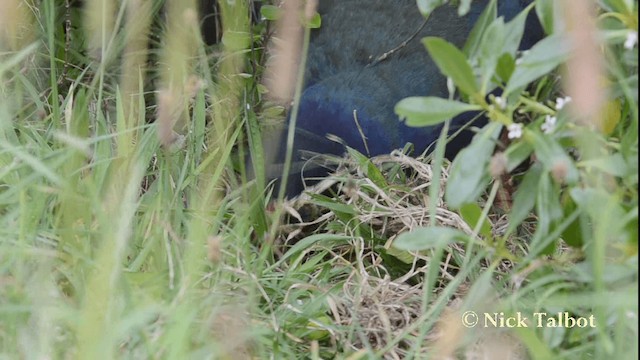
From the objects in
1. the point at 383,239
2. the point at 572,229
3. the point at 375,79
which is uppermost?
the point at 572,229

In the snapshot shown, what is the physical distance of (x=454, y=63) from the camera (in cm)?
109

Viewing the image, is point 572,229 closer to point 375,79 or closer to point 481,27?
point 481,27

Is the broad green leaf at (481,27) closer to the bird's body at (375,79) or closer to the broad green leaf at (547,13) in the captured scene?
the broad green leaf at (547,13)

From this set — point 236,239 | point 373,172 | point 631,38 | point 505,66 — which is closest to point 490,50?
point 505,66

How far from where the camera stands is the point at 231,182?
1.90m

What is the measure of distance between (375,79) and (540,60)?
1.03m

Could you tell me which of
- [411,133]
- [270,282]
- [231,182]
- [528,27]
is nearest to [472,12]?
[528,27]

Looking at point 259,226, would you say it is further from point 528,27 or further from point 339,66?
point 528,27

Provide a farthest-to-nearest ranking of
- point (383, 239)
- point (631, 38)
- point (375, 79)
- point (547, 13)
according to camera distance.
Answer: point (375, 79) → point (383, 239) → point (547, 13) → point (631, 38)

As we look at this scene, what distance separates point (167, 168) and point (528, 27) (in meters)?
0.73

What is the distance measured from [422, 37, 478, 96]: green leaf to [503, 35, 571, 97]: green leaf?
0.13 ft

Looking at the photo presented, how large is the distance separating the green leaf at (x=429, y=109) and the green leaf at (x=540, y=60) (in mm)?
50

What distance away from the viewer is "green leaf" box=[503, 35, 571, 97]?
1045 mm

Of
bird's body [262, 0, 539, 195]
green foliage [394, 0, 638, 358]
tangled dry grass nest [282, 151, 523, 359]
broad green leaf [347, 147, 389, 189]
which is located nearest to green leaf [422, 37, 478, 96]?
green foliage [394, 0, 638, 358]
